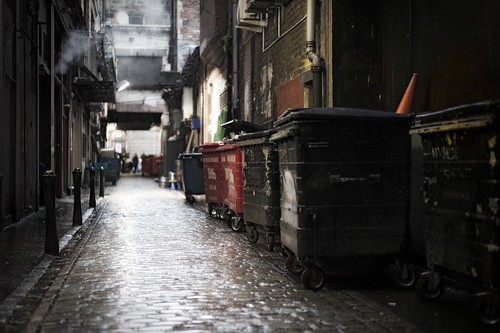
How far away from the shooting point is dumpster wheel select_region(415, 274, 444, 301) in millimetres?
5411

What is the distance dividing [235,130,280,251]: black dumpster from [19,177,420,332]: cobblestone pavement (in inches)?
12.3

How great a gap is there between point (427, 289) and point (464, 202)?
106 centimetres

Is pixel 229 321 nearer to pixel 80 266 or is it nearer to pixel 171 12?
pixel 80 266

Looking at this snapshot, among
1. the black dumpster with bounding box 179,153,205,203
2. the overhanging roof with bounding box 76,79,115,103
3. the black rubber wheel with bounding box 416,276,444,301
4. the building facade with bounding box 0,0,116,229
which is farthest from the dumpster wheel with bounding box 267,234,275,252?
the overhanging roof with bounding box 76,79,115,103

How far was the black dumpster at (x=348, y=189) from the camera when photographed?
19.5 ft

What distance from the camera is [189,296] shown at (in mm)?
5727

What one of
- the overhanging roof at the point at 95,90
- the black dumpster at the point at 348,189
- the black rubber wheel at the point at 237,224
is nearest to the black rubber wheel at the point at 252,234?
the black rubber wheel at the point at 237,224

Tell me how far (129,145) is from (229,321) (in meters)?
78.4

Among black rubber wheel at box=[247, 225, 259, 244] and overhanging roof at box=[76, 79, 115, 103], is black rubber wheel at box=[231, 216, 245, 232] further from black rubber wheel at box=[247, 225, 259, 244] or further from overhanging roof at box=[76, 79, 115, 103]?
overhanging roof at box=[76, 79, 115, 103]

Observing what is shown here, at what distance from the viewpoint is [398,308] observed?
5316 millimetres

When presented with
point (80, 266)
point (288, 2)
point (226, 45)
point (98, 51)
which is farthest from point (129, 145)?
point (80, 266)

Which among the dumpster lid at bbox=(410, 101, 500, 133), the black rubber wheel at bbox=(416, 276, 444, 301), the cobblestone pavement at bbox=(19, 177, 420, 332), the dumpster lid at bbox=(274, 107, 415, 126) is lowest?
the cobblestone pavement at bbox=(19, 177, 420, 332)

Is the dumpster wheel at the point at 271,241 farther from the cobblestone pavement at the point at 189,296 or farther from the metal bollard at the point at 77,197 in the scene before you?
the metal bollard at the point at 77,197

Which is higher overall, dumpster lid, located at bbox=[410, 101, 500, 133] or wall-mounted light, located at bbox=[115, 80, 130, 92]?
wall-mounted light, located at bbox=[115, 80, 130, 92]
